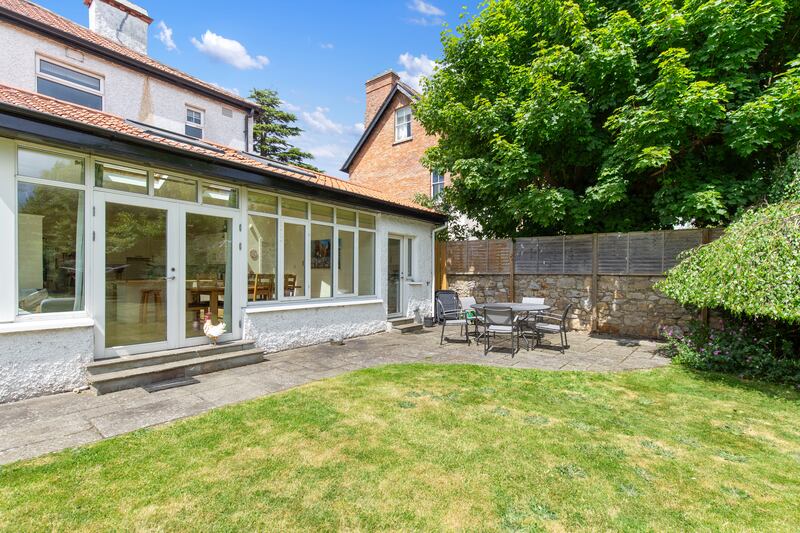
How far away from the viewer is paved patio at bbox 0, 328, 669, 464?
147 inches

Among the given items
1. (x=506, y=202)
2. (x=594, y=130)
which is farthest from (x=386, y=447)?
(x=594, y=130)

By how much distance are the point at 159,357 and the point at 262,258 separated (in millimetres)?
2485

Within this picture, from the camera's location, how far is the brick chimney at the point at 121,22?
39.9 ft

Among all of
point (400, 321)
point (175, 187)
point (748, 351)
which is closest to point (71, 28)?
point (175, 187)

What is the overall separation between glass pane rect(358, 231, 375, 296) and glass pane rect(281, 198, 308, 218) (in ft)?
5.48

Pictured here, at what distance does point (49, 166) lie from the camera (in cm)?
Answer: 488

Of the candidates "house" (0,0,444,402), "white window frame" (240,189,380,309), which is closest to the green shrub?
"house" (0,0,444,402)

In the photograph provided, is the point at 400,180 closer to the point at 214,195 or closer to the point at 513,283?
the point at 513,283

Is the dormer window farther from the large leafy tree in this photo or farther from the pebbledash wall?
the pebbledash wall

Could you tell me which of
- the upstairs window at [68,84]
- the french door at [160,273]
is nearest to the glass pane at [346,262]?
the french door at [160,273]

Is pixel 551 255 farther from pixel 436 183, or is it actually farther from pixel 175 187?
pixel 175 187

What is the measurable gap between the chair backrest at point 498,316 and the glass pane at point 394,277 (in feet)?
11.6

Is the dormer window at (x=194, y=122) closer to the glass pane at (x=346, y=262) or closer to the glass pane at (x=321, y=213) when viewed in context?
the glass pane at (x=321, y=213)

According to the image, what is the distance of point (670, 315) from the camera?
8492mm
